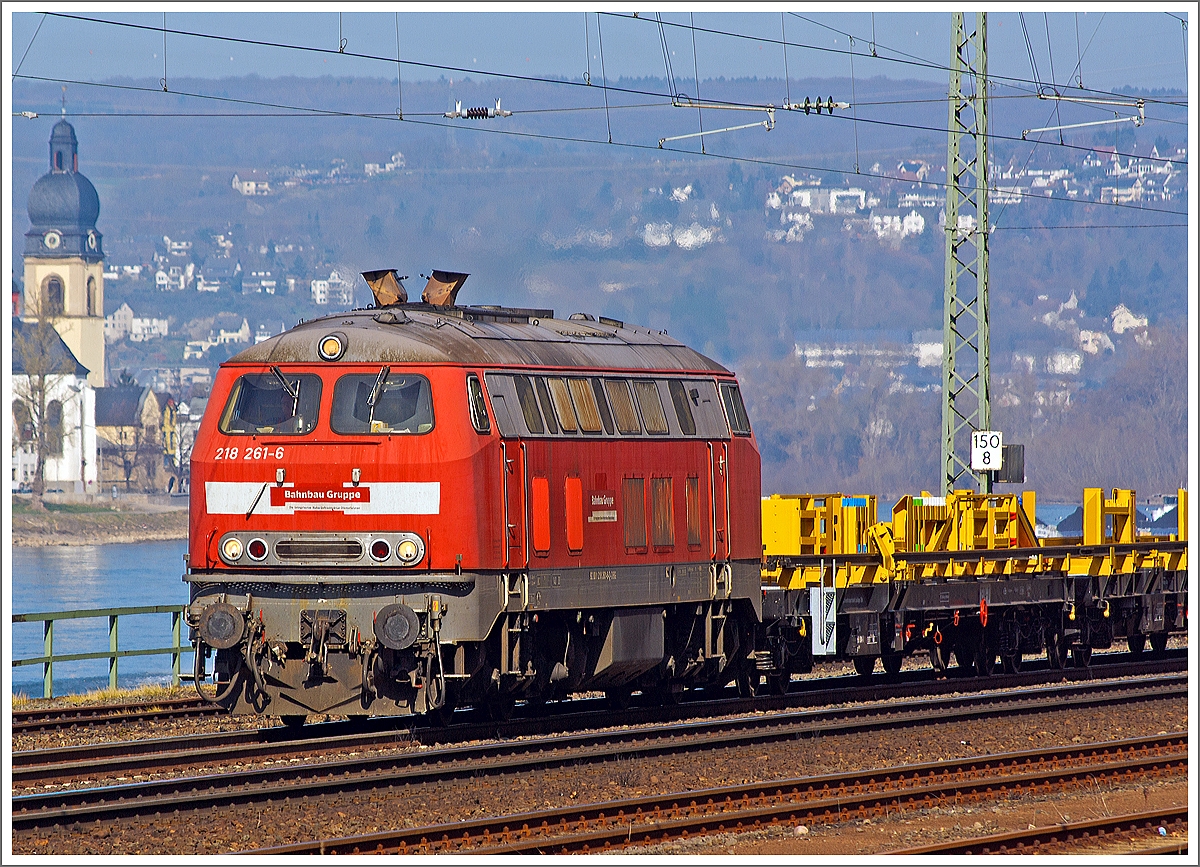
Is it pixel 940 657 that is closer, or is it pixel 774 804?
pixel 774 804

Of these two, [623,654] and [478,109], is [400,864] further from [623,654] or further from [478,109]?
[478,109]

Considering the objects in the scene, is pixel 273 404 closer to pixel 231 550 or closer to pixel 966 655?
pixel 231 550

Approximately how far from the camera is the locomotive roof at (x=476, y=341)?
58.5ft

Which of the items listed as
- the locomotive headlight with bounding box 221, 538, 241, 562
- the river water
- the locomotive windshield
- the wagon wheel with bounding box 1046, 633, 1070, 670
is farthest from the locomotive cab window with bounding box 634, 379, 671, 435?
the river water

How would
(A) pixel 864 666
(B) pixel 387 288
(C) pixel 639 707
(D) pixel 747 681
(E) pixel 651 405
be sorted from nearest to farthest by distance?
Answer: (E) pixel 651 405
(B) pixel 387 288
(C) pixel 639 707
(D) pixel 747 681
(A) pixel 864 666

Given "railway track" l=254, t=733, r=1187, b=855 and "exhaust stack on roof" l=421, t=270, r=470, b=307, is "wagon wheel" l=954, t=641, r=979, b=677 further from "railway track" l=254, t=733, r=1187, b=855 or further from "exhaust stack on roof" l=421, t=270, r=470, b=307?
"exhaust stack on roof" l=421, t=270, r=470, b=307

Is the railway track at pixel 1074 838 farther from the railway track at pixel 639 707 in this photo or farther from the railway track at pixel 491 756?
the railway track at pixel 639 707

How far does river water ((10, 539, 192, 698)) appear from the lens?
5628 cm

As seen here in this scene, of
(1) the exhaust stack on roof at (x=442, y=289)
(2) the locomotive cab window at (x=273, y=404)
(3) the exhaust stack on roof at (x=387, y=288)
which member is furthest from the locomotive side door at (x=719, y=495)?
(2) the locomotive cab window at (x=273, y=404)

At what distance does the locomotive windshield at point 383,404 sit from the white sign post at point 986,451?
12679 mm

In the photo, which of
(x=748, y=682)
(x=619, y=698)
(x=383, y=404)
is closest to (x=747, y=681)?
(x=748, y=682)

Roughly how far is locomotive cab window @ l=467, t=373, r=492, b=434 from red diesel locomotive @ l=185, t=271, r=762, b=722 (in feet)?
0.07

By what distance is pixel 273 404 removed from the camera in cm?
1789

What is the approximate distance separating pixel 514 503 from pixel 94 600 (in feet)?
261
